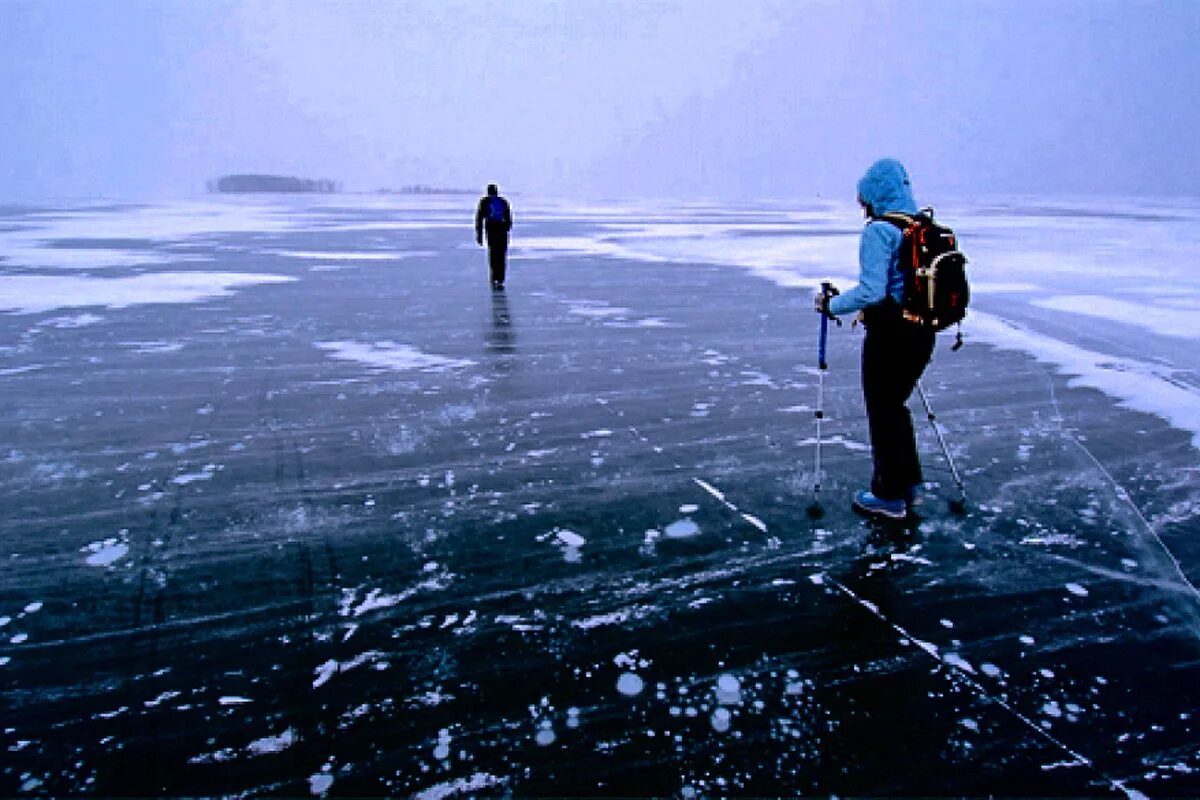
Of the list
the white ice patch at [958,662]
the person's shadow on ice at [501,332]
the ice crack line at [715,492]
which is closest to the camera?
the white ice patch at [958,662]

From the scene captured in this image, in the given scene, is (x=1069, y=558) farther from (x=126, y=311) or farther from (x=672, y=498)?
(x=126, y=311)

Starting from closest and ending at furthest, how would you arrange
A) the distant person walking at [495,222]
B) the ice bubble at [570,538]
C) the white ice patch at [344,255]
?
the ice bubble at [570,538] < the distant person walking at [495,222] < the white ice patch at [344,255]

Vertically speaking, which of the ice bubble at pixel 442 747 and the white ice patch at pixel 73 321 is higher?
the white ice patch at pixel 73 321

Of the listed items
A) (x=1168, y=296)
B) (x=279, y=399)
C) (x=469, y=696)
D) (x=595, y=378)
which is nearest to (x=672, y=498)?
(x=469, y=696)

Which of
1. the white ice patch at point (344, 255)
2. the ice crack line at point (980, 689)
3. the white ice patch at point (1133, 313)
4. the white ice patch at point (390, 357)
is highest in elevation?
the white ice patch at point (344, 255)

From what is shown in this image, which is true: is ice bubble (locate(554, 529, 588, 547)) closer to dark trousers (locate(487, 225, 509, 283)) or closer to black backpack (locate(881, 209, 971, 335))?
black backpack (locate(881, 209, 971, 335))

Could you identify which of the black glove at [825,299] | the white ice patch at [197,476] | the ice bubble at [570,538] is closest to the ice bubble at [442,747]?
the ice bubble at [570,538]

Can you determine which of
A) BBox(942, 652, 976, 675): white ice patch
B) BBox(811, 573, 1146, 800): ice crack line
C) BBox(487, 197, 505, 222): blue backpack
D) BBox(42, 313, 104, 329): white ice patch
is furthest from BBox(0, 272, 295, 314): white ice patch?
BBox(942, 652, 976, 675): white ice patch

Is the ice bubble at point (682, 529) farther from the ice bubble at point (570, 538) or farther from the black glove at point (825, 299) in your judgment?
the black glove at point (825, 299)

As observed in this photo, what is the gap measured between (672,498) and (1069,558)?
85.8 inches

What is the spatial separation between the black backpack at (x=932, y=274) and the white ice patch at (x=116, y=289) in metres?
11.7

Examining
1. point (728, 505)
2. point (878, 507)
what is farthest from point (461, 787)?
point (878, 507)

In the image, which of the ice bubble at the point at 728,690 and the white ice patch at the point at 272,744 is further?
the ice bubble at the point at 728,690

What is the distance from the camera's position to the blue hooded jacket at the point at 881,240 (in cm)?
383
